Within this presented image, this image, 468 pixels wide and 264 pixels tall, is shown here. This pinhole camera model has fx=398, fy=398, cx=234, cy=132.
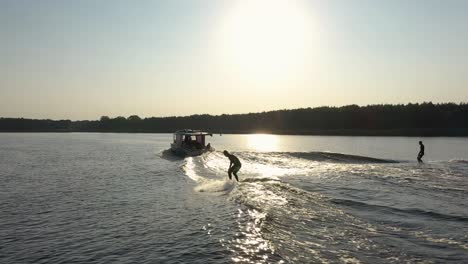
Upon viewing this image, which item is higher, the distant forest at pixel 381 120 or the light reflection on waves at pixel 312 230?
the distant forest at pixel 381 120

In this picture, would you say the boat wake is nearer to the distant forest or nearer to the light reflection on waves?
the light reflection on waves

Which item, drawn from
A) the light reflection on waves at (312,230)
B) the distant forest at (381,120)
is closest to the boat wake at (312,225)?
the light reflection on waves at (312,230)

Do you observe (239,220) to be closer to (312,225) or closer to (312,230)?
(312,225)

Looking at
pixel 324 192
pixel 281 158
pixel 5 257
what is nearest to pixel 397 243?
pixel 324 192

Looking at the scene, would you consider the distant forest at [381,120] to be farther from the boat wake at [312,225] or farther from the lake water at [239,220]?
the boat wake at [312,225]

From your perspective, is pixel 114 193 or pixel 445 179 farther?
pixel 445 179

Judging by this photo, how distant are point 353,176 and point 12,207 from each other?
2200cm

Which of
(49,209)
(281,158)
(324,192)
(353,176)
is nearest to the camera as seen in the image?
(49,209)

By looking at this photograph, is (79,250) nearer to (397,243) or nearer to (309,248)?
(309,248)

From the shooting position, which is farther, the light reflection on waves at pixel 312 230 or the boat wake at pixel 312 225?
the boat wake at pixel 312 225

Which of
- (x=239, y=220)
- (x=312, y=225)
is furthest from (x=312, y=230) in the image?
(x=239, y=220)

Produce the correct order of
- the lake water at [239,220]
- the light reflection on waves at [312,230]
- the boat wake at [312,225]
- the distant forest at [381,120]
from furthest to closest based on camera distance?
the distant forest at [381,120], the lake water at [239,220], the boat wake at [312,225], the light reflection on waves at [312,230]

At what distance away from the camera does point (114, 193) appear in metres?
23.5

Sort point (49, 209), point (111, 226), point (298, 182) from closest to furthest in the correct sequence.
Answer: point (111, 226) → point (49, 209) → point (298, 182)
